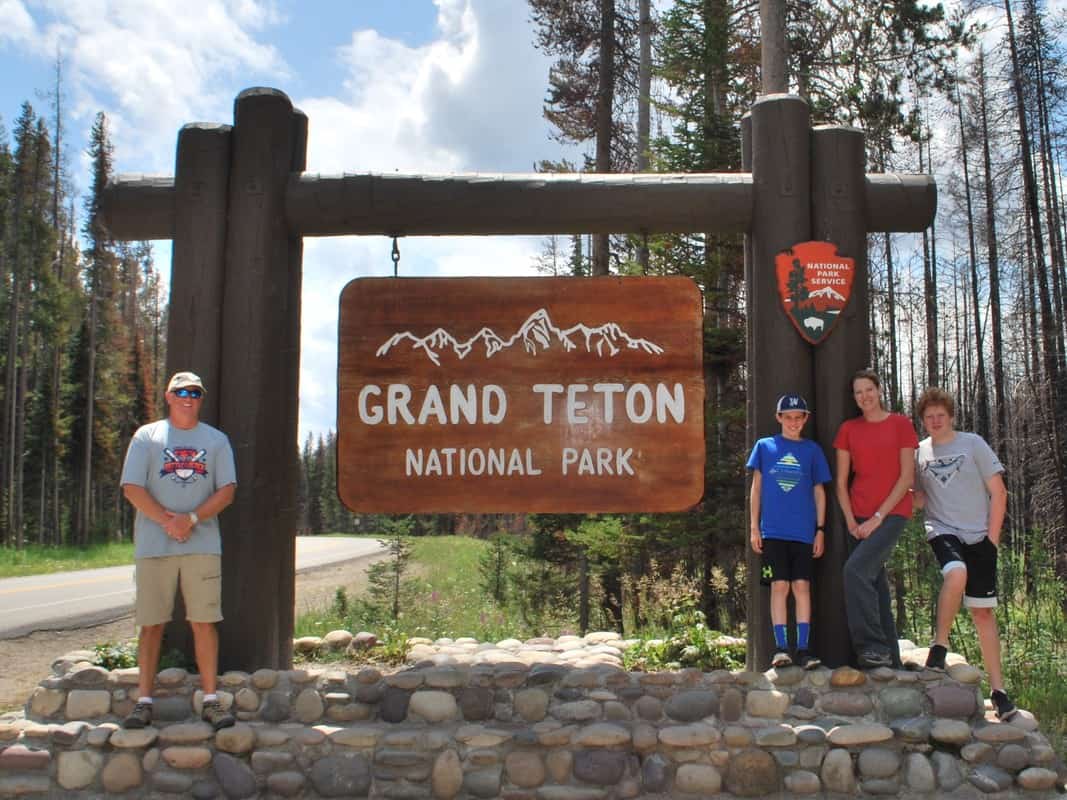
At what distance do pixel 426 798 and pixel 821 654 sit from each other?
236 cm

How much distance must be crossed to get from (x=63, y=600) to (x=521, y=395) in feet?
34.0

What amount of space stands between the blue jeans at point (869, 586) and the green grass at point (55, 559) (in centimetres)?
1687

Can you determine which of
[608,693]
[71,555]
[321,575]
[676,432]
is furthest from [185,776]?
[71,555]

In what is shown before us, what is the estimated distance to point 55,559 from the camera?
2119cm

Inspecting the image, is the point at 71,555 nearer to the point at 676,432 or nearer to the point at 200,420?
the point at 200,420

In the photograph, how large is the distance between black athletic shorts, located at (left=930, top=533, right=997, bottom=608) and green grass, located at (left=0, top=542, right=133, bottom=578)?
17.3 metres

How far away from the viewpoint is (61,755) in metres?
4.32

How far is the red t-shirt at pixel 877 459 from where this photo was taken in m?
4.55

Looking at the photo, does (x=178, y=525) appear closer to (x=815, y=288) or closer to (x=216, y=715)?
(x=216, y=715)

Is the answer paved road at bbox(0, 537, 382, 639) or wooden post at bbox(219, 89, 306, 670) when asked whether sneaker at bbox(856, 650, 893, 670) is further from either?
paved road at bbox(0, 537, 382, 639)

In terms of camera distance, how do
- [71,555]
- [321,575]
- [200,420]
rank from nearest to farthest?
[200,420], [321,575], [71,555]

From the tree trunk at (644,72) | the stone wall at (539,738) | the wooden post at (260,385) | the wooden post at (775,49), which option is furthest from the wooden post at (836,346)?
the tree trunk at (644,72)

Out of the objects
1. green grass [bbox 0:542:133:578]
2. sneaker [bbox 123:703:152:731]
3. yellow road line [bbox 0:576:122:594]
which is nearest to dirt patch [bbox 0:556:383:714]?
sneaker [bbox 123:703:152:731]

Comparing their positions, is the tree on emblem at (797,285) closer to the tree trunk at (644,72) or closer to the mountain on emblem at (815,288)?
the mountain on emblem at (815,288)
